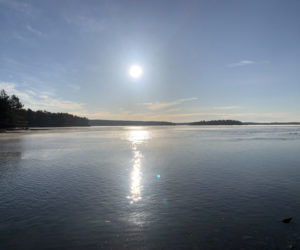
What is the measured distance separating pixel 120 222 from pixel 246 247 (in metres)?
5.19

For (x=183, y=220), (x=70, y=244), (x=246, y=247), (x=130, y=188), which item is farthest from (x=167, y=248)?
(x=130, y=188)

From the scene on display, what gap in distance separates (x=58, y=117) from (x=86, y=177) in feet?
634

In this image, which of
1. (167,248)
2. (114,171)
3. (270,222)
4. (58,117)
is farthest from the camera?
(58,117)

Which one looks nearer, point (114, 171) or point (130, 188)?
point (130, 188)

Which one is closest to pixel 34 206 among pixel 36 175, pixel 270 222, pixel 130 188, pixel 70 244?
pixel 70 244

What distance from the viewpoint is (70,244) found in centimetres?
757

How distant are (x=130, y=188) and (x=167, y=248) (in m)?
7.30

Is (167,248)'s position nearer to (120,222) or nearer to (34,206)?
(120,222)

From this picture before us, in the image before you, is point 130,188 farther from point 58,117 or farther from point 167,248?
point 58,117

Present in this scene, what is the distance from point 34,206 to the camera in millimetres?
11102

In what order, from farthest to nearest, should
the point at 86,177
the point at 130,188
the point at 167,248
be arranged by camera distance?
the point at 86,177 < the point at 130,188 < the point at 167,248

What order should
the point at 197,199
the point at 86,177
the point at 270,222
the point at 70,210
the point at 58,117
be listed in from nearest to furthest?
1. the point at 270,222
2. the point at 70,210
3. the point at 197,199
4. the point at 86,177
5. the point at 58,117

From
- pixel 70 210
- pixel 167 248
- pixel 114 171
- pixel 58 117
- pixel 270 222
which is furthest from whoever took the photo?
pixel 58 117

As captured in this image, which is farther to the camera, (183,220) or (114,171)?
(114,171)
